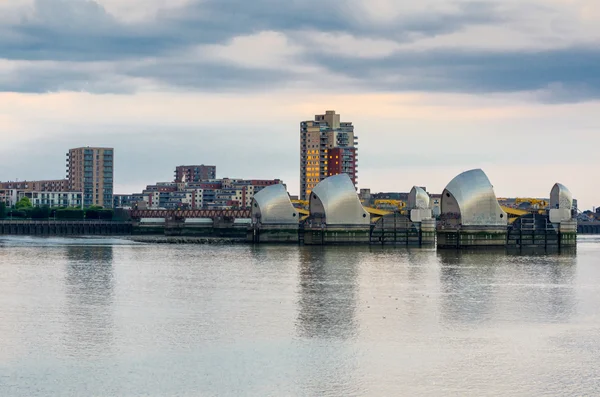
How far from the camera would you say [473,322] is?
43.8m

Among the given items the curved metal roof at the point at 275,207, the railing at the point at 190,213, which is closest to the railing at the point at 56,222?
the railing at the point at 190,213

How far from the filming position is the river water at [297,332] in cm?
3134

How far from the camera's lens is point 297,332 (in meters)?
40.2

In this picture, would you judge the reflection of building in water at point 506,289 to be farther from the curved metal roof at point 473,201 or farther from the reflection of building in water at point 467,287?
the curved metal roof at point 473,201

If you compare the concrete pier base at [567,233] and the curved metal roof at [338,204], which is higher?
the curved metal roof at [338,204]

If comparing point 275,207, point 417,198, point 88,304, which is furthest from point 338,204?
point 88,304

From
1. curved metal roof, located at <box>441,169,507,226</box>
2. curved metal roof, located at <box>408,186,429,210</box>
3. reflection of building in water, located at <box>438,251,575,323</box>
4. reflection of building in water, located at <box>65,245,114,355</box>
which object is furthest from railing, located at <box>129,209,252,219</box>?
reflection of building in water, located at <box>65,245,114,355</box>

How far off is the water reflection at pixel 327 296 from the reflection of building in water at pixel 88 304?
755 cm

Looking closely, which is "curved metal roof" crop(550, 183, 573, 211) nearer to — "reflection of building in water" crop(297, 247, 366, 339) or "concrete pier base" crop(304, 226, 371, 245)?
"concrete pier base" crop(304, 226, 371, 245)

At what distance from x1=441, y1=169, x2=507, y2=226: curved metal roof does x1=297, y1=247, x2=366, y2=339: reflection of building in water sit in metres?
17.3

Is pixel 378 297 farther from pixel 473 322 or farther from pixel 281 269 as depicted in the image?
pixel 281 269

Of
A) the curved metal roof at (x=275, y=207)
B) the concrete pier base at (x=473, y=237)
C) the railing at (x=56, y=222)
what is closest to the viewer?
the concrete pier base at (x=473, y=237)

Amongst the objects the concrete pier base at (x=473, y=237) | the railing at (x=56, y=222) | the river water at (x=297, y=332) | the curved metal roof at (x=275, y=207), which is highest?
the curved metal roof at (x=275, y=207)

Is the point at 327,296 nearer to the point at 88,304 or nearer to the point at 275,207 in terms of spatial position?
the point at 88,304
